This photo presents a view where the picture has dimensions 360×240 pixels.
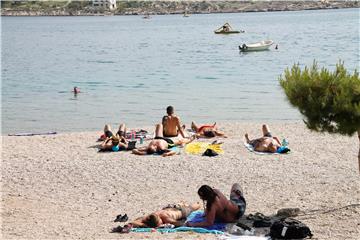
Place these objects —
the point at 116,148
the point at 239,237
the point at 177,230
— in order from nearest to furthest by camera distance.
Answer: the point at 239,237, the point at 177,230, the point at 116,148

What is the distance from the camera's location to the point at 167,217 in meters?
9.78

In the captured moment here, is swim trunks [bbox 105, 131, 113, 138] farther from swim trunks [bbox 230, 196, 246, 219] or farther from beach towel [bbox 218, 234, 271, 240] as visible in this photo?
beach towel [bbox 218, 234, 271, 240]

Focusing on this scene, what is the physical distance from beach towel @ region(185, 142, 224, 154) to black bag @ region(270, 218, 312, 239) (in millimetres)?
6059

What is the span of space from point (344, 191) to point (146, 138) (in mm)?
7226

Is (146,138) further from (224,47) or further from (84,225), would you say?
(224,47)

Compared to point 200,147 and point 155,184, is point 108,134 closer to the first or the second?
point 200,147

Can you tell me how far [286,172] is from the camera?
1287 cm

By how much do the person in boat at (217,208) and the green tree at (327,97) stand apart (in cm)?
168

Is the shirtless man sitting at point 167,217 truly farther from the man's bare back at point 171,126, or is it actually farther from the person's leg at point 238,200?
the man's bare back at point 171,126

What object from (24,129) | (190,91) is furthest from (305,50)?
(24,129)

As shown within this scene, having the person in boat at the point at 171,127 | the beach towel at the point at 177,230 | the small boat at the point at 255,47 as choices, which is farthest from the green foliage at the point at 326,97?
the small boat at the point at 255,47

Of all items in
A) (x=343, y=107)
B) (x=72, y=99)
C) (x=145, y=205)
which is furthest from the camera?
(x=72, y=99)

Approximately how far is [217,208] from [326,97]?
7.54ft

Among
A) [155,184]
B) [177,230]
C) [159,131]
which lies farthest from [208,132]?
[177,230]
